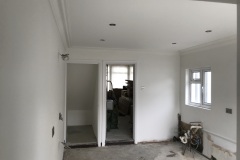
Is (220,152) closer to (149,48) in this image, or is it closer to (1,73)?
(149,48)

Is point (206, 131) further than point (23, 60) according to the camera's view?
Yes

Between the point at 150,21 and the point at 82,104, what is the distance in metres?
4.32

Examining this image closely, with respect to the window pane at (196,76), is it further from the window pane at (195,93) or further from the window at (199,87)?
the window pane at (195,93)

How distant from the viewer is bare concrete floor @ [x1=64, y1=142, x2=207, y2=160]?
13.3 ft

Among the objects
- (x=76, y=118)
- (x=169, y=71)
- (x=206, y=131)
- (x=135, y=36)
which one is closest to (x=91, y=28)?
(x=135, y=36)

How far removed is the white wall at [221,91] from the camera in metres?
3.51

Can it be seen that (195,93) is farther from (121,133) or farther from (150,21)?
(150,21)

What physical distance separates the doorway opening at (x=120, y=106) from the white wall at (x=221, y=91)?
1.77 metres

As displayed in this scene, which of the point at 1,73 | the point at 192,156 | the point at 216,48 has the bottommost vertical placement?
the point at 192,156

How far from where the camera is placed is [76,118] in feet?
21.2

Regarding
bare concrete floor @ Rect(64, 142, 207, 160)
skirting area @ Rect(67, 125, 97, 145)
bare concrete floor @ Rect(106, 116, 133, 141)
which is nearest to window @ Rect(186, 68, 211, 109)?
bare concrete floor @ Rect(64, 142, 207, 160)

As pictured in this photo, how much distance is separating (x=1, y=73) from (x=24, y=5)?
0.45m

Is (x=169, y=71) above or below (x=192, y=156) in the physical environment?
above

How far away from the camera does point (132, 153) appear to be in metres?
4.29
